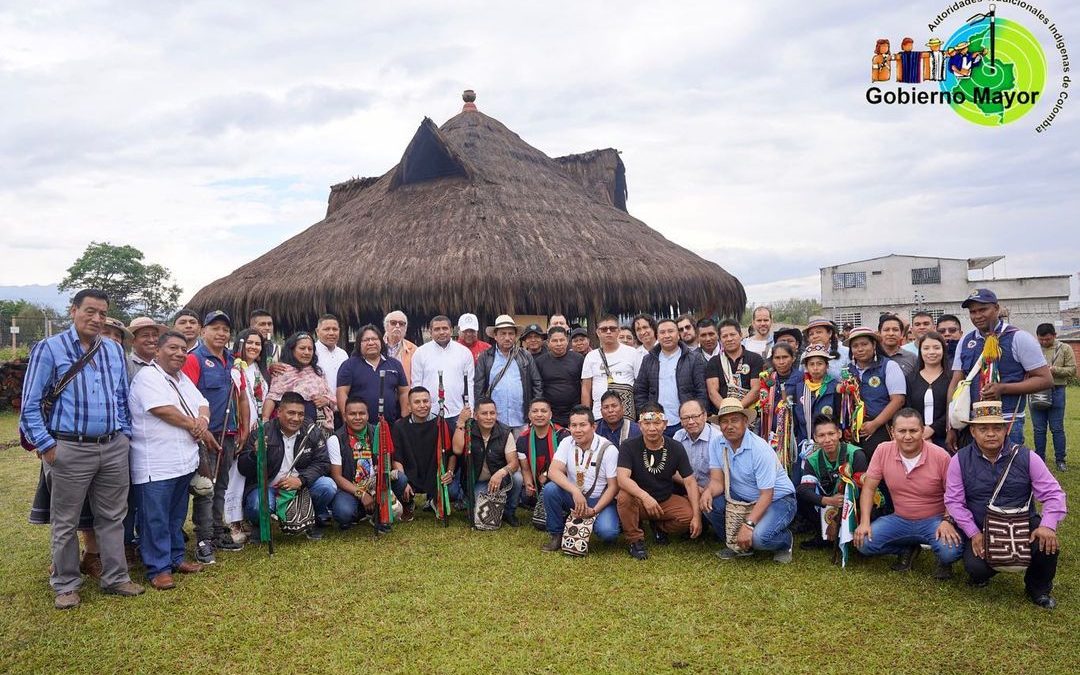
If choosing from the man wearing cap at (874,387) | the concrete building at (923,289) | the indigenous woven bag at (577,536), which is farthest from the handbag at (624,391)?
the concrete building at (923,289)

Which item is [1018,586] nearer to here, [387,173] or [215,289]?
[215,289]

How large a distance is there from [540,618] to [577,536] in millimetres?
1116

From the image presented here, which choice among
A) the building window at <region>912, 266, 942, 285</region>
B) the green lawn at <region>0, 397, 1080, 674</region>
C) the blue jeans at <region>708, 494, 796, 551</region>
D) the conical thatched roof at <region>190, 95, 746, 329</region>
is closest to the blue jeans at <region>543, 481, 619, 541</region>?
the green lawn at <region>0, 397, 1080, 674</region>

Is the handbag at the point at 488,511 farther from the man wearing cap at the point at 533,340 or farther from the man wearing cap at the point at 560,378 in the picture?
the man wearing cap at the point at 533,340

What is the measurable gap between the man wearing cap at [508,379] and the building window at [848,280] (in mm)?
37793

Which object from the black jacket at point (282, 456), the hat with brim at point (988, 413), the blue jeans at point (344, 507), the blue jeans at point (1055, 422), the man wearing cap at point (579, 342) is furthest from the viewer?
the blue jeans at point (1055, 422)

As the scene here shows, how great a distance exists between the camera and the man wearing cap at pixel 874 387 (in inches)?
199

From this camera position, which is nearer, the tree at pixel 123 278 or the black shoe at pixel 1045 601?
the black shoe at pixel 1045 601

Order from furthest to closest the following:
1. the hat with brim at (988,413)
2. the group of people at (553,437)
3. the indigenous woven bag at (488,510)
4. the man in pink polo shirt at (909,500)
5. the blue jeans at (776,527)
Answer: the indigenous woven bag at (488,510)
the blue jeans at (776,527)
the man in pink polo shirt at (909,500)
the group of people at (553,437)
the hat with brim at (988,413)

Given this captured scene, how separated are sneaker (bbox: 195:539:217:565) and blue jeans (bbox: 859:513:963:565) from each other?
4421 millimetres

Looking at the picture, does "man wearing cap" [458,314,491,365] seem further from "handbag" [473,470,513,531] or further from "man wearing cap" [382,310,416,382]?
"handbag" [473,470,513,531]

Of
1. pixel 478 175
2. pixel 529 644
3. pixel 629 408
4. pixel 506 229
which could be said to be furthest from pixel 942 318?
pixel 478 175

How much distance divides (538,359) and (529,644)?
314 centimetres

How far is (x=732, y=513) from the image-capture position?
4836 mm
